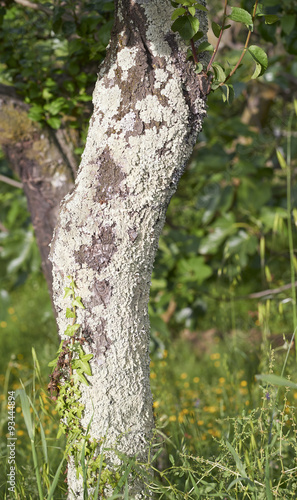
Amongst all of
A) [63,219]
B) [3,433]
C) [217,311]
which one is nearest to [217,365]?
[217,311]

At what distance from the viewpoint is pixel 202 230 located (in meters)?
2.69

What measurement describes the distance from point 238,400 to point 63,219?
1116 mm

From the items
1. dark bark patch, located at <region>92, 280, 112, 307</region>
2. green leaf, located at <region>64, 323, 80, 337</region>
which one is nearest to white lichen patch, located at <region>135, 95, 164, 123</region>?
dark bark patch, located at <region>92, 280, 112, 307</region>

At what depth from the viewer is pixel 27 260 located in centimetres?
246

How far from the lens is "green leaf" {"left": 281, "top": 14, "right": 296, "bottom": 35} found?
1.54m

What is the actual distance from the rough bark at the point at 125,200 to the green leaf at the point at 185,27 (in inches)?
1.9

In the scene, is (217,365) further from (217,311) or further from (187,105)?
A: (187,105)

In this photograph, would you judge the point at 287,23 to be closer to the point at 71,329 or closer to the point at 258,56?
the point at 258,56

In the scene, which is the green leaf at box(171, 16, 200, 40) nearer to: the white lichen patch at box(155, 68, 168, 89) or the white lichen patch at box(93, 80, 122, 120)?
the white lichen patch at box(155, 68, 168, 89)

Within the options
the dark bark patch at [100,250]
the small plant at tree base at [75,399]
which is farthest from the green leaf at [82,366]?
the dark bark patch at [100,250]

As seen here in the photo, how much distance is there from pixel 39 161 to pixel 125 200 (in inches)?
25.2

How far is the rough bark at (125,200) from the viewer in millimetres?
1029

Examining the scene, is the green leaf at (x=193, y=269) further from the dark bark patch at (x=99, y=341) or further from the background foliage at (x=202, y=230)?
the dark bark patch at (x=99, y=341)

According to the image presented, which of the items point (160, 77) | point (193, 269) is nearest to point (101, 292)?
point (160, 77)
